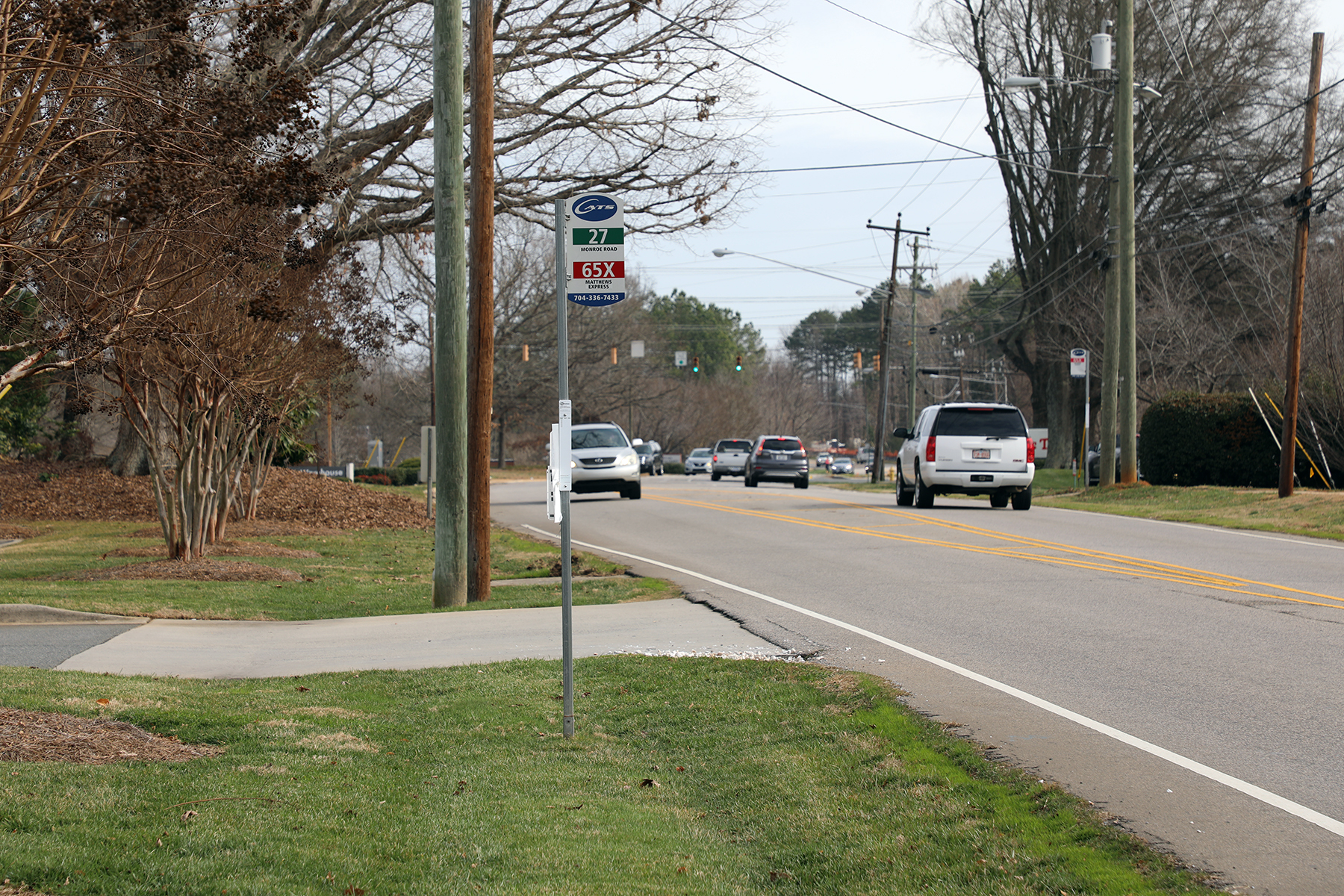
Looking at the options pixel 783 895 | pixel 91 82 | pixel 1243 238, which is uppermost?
pixel 1243 238

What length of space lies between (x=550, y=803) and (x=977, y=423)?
1928cm

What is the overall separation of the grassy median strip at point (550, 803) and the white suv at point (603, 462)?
21505mm

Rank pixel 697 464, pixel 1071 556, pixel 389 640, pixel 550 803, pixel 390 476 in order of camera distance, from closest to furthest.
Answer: pixel 550 803
pixel 389 640
pixel 1071 556
pixel 390 476
pixel 697 464

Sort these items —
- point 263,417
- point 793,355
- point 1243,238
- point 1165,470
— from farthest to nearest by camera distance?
1. point 793,355
2. point 1243,238
3. point 1165,470
4. point 263,417

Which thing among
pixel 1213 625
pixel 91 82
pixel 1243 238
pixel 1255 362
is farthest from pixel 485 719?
pixel 1243 238

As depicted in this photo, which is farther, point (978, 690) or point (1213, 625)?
point (1213, 625)

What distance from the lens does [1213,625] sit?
10.2 meters

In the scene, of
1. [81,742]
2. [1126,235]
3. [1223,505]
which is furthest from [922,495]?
[81,742]

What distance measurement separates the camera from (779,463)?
41781 millimetres

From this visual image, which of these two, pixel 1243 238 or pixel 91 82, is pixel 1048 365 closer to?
pixel 1243 238

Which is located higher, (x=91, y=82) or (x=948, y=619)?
(x=91, y=82)

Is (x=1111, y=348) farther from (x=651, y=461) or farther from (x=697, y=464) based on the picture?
(x=697, y=464)

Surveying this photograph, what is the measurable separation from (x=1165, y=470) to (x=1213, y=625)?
2249cm

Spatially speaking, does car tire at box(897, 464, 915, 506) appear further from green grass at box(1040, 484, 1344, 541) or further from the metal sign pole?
the metal sign pole
